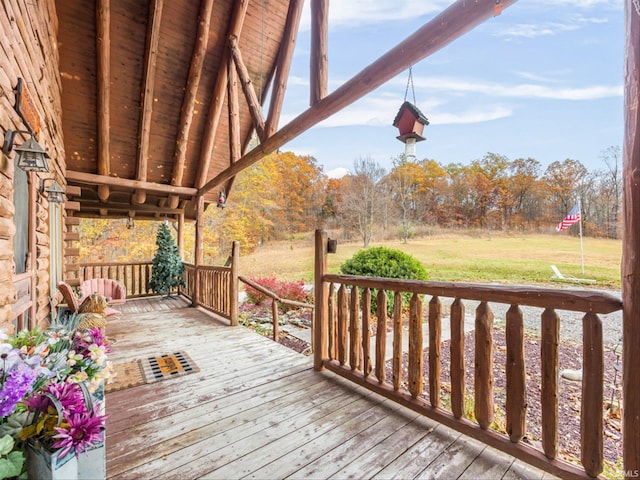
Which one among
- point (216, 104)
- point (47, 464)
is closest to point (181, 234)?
point (216, 104)

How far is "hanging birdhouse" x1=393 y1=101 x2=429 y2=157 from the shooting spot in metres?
2.72

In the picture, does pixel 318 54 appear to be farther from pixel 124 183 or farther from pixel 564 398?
pixel 124 183

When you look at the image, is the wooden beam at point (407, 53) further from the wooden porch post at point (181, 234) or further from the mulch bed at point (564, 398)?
the wooden porch post at point (181, 234)

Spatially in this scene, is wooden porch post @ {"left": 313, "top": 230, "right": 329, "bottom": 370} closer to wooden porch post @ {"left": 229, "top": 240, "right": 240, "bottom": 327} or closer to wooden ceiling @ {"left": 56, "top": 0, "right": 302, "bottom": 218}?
wooden porch post @ {"left": 229, "top": 240, "right": 240, "bottom": 327}

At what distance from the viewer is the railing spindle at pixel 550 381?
1.64 metres

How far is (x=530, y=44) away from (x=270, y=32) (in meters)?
4.76

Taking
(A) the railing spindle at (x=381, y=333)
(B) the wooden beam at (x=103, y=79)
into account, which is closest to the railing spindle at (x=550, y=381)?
(A) the railing spindle at (x=381, y=333)

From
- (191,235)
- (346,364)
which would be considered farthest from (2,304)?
(191,235)

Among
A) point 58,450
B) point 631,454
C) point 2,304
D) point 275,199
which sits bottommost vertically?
point 631,454

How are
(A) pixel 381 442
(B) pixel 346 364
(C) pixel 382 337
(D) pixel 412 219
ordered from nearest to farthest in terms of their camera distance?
(A) pixel 381 442
(C) pixel 382 337
(B) pixel 346 364
(D) pixel 412 219

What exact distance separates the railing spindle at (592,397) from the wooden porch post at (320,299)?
199cm

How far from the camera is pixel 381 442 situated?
1.96m

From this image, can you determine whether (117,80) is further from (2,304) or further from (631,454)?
(631,454)

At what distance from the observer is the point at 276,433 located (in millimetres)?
2080
